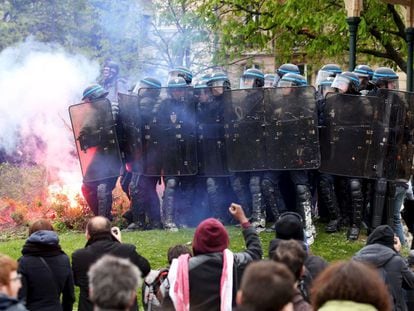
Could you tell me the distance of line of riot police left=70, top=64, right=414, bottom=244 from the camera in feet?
32.7

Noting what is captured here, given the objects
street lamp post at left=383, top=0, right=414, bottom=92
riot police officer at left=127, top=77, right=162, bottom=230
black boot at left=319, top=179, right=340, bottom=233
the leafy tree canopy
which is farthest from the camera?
the leafy tree canopy

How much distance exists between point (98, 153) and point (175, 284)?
19.5ft

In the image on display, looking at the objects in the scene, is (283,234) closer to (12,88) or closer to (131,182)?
(131,182)

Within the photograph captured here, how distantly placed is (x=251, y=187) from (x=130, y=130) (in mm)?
1856

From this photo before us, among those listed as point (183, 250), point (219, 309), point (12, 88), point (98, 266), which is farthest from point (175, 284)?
point (12, 88)

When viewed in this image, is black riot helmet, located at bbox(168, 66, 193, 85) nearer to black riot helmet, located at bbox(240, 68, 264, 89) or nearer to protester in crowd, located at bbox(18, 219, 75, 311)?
black riot helmet, located at bbox(240, 68, 264, 89)

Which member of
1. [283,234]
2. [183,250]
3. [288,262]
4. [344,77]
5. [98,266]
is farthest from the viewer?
[344,77]

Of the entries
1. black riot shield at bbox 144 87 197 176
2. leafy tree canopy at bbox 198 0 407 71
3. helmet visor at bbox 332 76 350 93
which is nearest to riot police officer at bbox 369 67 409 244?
helmet visor at bbox 332 76 350 93

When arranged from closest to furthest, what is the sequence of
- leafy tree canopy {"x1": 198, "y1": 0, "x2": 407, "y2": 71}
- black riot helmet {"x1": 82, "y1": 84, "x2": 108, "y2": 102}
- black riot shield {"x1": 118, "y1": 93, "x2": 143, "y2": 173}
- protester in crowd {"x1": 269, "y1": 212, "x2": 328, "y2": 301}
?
protester in crowd {"x1": 269, "y1": 212, "x2": 328, "y2": 301}, black riot shield {"x1": 118, "y1": 93, "x2": 143, "y2": 173}, black riot helmet {"x1": 82, "y1": 84, "x2": 108, "y2": 102}, leafy tree canopy {"x1": 198, "y1": 0, "x2": 407, "y2": 71}

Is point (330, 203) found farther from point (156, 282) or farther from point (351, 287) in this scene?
point (351, 287)

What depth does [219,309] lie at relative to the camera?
5211 millimetres

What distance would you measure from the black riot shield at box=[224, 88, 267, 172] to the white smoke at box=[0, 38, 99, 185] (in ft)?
18.4

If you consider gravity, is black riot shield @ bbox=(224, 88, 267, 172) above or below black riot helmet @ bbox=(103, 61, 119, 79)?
below

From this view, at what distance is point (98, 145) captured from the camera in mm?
10930
